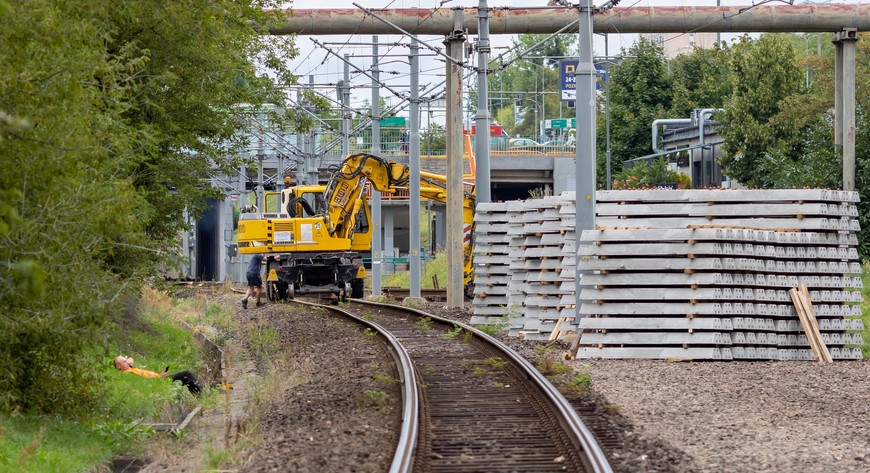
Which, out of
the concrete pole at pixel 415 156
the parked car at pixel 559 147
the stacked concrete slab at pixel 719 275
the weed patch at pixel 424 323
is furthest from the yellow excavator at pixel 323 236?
the parked car at pixel 559 147

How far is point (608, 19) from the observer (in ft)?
105

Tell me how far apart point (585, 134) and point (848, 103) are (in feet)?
53.4

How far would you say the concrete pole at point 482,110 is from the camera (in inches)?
1102

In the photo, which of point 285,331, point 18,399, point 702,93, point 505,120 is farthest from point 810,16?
point 505,120

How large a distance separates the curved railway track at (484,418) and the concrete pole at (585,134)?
2.22m

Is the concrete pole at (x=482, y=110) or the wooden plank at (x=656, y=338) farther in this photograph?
the concrete pole at (x=482, y=110)

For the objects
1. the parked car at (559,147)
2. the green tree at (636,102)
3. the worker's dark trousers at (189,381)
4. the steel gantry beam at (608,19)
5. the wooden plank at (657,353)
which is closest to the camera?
the wooden plank at (657,353)

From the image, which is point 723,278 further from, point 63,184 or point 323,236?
point 323,236

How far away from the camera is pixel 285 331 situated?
87.2 ft

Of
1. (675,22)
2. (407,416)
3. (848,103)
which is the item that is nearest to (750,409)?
(407,416)

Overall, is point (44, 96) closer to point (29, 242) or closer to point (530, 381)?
point (29, 242)

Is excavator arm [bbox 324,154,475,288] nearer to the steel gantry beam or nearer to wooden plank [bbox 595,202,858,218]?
the steel gantry beam

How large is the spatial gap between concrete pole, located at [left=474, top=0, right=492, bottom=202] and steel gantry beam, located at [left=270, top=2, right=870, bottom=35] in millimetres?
3618

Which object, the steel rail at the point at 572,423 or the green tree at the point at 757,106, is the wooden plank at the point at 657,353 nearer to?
the steel rail at the point at 572,423
